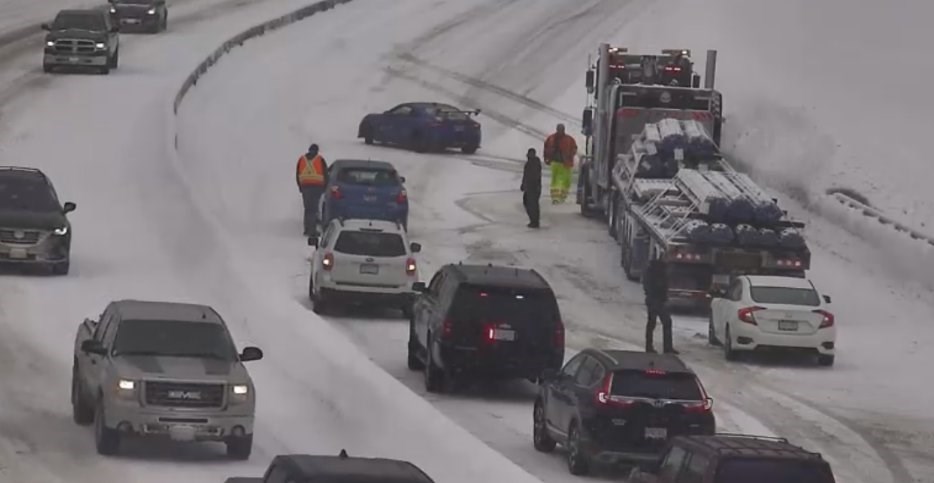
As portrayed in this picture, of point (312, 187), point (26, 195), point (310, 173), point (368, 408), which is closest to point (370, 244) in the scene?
point (26, 195)

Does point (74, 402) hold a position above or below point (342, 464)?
below

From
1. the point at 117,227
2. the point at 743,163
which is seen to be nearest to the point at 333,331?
the point at 117,227

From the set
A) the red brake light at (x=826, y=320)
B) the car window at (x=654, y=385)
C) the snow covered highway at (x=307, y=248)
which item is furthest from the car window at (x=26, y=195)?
the car window at (x=654, y=385)

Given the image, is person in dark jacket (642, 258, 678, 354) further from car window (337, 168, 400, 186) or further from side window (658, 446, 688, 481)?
side window (658, 446, 688, 481)

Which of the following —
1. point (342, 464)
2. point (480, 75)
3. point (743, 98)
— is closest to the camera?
Answer: point (342, 464)

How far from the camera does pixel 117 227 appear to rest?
1499 inches

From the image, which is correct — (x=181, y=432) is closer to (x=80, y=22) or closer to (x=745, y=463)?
(x=745, y=463)

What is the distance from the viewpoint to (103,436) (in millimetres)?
21031

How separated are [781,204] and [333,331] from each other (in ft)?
61.8

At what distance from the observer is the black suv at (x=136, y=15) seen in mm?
69062

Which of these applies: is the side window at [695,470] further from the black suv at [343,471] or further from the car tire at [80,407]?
the car tire at [80,407]

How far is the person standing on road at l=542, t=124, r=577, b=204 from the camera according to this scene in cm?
4534

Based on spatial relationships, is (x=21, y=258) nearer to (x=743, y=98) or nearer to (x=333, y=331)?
(x=333, y=331)

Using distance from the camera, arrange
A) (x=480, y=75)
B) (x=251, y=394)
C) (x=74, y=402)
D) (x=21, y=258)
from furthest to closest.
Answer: (x=480, y=75)
(x=21, y=258)
(x=74, y=402)
(x=251, y=394)
